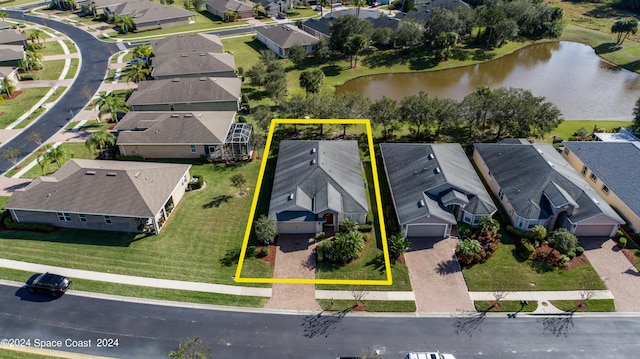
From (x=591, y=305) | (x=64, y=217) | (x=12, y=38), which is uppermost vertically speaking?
(x=12, y=38)

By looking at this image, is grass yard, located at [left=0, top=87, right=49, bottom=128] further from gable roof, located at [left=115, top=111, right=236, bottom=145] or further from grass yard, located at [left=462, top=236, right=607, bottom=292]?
grass yard, located at [left=462, top=236, right=607, bottom=292]

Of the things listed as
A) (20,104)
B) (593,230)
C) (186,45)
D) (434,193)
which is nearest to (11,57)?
(20,104)

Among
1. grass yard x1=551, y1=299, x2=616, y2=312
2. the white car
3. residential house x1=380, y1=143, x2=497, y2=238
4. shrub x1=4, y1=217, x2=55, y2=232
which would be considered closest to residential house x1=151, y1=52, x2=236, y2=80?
shrub x1=4, y1=217, x2=55, y2=232

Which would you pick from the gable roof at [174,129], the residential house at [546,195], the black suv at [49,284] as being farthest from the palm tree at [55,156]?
the residential house at [546,195]

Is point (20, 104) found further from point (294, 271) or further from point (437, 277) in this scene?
point (437, 277)

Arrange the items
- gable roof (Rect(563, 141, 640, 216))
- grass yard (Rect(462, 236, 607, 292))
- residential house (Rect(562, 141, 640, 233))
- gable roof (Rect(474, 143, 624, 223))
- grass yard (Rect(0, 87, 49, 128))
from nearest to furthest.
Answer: grass yard (Rect(462, 236, 607, 292)), gable roof (Rect(474, 143, 624, 223)), residential house (Rect(562, 141, 640, 233)), gable roof (Rect(563, 141, 640, 216)), grass yard (Rect(0, 87, 49, 128))

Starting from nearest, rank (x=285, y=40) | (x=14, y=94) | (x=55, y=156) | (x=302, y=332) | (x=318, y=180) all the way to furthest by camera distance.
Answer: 1. (x=302, y=332)
2. (x=318, y=180)
3. (x=55, y=156)
4. (x=14, y=94)
5. (x=285, y=40)

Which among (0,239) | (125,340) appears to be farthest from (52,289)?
(0,239)
